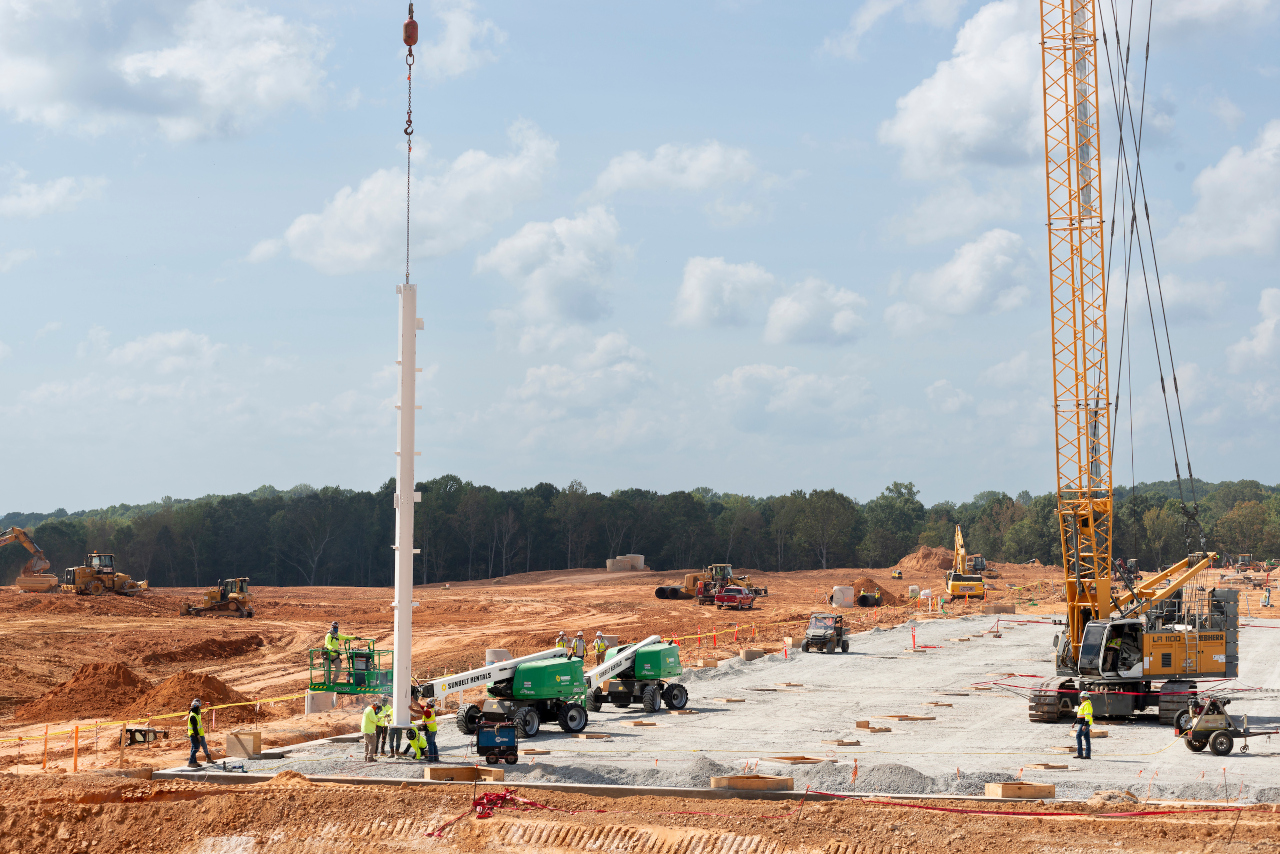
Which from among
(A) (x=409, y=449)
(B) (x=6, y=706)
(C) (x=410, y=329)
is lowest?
(B) (x=6, y=706)

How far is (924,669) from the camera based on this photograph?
43.1 metres

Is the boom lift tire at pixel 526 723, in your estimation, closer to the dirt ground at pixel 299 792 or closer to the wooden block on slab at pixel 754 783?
the dirt ground at pixel 299 792

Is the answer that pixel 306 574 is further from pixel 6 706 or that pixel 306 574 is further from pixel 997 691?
pixel 997 691

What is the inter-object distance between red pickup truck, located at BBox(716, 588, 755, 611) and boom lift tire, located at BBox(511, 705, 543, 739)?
40.4 m

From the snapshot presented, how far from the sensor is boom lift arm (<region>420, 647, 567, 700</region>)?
26.1 metres

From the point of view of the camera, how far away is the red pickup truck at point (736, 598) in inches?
2670

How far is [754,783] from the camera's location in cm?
2088

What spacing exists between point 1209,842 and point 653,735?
13.9 meters

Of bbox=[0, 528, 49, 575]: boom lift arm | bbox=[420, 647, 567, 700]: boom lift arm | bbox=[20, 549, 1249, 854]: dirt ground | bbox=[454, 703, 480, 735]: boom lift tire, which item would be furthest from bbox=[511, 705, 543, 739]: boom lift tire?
bbox=[0, 528, 49, 575]: boom lift arm

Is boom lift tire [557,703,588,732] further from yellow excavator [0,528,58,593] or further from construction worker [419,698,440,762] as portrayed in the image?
yellow excavator [0,528,58,593]

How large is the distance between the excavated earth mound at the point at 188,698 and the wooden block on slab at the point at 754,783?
53.7 ft

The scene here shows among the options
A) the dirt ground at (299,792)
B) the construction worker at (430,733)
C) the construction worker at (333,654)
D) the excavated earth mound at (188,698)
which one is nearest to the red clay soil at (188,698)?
the excavated earth mound at (188,698)

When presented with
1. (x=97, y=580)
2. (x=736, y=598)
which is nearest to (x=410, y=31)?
(x=736, y=598)

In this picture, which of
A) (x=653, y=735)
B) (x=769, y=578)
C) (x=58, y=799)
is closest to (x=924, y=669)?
(x=653, y=735)
